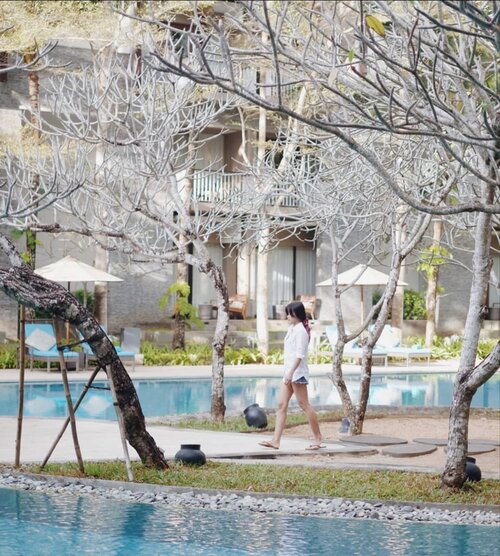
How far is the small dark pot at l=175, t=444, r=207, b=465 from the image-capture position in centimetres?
1111

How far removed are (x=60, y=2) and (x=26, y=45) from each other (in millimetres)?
2717

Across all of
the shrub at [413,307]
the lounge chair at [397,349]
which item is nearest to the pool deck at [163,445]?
the lounge chair at [397,349]

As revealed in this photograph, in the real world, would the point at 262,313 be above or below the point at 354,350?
above

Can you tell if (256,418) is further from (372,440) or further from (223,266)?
(223,266)

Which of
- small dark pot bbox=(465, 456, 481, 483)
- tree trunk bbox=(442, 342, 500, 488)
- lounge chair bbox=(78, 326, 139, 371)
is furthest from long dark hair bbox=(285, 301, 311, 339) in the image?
lounge chair bbox=(78, 326, 139, 371)

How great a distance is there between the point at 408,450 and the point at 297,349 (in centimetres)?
194

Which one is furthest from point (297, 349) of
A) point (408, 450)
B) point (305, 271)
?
point (305, 271)

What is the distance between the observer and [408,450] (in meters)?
13.2

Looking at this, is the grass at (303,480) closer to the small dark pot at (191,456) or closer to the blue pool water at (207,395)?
the small dark pot at (191,456)

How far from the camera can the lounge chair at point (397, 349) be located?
92.4 feet

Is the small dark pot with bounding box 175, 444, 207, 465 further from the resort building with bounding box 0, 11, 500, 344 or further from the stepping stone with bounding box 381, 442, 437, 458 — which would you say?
the resort building with bounding box 0, 11, 500, 344

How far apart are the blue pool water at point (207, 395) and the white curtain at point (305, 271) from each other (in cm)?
985

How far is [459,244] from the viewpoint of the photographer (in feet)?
117

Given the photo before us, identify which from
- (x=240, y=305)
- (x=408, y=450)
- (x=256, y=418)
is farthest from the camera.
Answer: (x=240, y=305)
